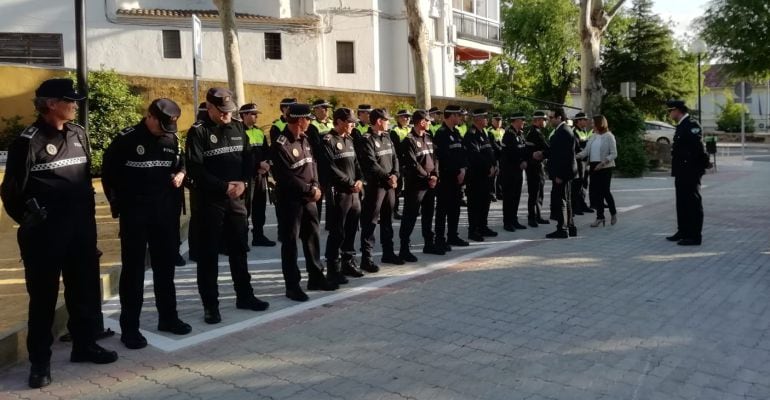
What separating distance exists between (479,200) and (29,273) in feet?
23.1

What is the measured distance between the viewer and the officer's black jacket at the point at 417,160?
9078 millimetres

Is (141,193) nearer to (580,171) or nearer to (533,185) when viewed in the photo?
(533,185)

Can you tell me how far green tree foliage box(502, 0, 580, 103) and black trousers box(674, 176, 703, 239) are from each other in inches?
1603

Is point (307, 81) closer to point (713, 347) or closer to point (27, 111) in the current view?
point (27, 111)

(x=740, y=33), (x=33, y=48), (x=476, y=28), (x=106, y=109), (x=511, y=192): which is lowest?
(x=511, y=192)

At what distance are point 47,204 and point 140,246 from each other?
91 cm

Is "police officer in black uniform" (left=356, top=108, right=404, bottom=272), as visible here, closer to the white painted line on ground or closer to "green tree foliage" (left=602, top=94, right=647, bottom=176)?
the white painted line on ground

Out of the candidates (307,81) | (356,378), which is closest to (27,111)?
(307,81)

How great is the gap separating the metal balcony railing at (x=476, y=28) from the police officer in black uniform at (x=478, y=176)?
79.8ft

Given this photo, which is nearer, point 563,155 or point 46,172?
point 46,172

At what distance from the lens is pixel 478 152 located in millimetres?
10664

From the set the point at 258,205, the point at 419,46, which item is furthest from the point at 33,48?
the point at 258,205

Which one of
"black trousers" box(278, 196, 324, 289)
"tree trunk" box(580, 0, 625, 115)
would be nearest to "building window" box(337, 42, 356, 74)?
"tree trunk" box(580, 0, 625, 115)

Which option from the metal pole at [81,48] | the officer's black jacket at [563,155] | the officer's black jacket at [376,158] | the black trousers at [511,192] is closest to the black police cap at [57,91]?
the metal pole at [81,48]
